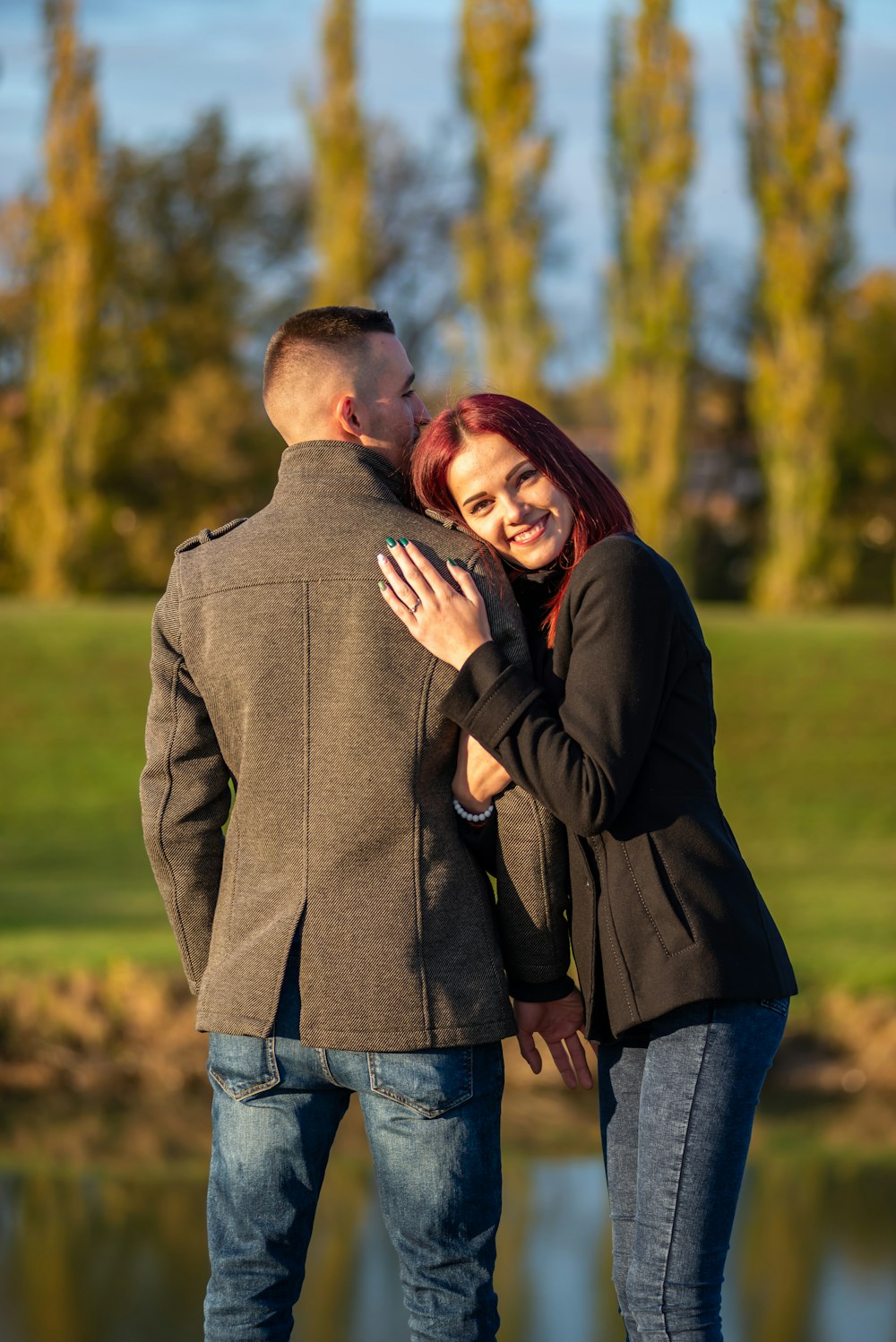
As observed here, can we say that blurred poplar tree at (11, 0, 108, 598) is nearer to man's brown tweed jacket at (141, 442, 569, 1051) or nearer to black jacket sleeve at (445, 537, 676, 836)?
man's brown tweed jacket at (141, 442, 569, 1051)

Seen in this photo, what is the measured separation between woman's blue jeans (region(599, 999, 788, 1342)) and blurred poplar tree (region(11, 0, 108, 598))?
13.5 metres

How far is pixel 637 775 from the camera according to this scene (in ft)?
6.65

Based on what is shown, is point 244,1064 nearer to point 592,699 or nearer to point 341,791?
point 341,791

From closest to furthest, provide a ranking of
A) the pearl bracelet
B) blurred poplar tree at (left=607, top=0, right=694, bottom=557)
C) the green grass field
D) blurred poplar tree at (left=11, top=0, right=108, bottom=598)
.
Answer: the pearl bracelet, the green grass field, blurred poplar tree at (left=607, top=0, right=694, bottom=557), blurred poplar tree at (left=11, top=0, right=108, bottom=598)

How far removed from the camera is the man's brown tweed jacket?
6.67 feet

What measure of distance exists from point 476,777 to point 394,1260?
3.26 meters

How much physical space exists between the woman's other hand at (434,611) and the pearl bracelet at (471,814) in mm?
192

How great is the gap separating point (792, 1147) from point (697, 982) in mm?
4251

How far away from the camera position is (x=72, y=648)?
1260 centimetres

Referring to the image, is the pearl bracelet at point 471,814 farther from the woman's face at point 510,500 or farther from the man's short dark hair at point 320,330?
the man's short dark hair at point 320,330

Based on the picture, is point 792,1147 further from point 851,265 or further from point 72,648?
point 851,265

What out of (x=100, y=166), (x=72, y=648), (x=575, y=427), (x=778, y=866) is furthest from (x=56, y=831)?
(x=575, y=427)

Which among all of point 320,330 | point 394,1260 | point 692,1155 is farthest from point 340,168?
point 692,1155

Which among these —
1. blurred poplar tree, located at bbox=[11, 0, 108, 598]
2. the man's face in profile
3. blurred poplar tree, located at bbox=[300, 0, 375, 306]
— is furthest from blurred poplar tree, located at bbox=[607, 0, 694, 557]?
the man's face in profile
